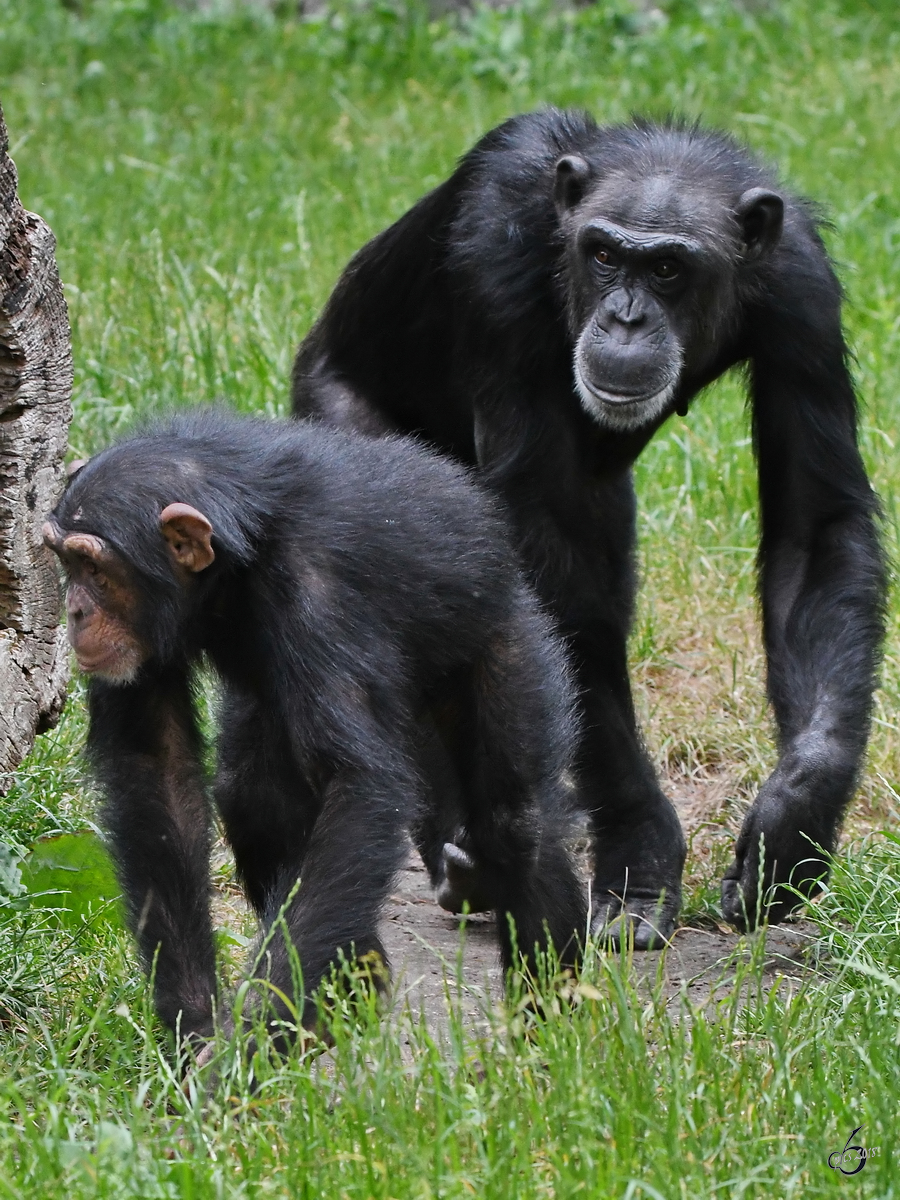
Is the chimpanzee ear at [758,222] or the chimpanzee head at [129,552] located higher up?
the chimpanzee ear at [758,222]

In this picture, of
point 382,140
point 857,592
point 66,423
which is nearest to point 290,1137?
point 66,423

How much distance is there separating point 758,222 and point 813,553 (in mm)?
1046

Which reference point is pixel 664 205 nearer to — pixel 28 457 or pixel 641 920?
pixel 28 457

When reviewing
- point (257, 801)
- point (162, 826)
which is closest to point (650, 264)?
point (257, 801)

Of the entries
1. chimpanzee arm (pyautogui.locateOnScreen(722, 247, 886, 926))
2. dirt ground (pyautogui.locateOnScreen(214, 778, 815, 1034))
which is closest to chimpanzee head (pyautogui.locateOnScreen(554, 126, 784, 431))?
chimpanzee arm (pyautogui.locateOnScreen(722, 247, 886, 926))

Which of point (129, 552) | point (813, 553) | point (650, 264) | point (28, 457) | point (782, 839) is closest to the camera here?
point (129, 552)

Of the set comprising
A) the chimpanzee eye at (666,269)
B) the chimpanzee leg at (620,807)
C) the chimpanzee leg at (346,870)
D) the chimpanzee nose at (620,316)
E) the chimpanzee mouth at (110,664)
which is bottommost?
the chimpanzee leg at (620,807)

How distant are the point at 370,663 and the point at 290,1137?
124cm

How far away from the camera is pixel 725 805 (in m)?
6.22

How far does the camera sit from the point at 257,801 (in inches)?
182

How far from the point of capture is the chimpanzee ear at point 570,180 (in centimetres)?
514

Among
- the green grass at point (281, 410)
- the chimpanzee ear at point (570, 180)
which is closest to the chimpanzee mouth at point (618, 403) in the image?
the chimpanzee ear at point (570, 180)

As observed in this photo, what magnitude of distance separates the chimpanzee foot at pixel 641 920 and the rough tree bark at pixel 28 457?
1.89 meters

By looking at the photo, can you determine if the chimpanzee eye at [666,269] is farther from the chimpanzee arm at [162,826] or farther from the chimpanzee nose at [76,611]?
the chimpanzee nose at [76,611]
